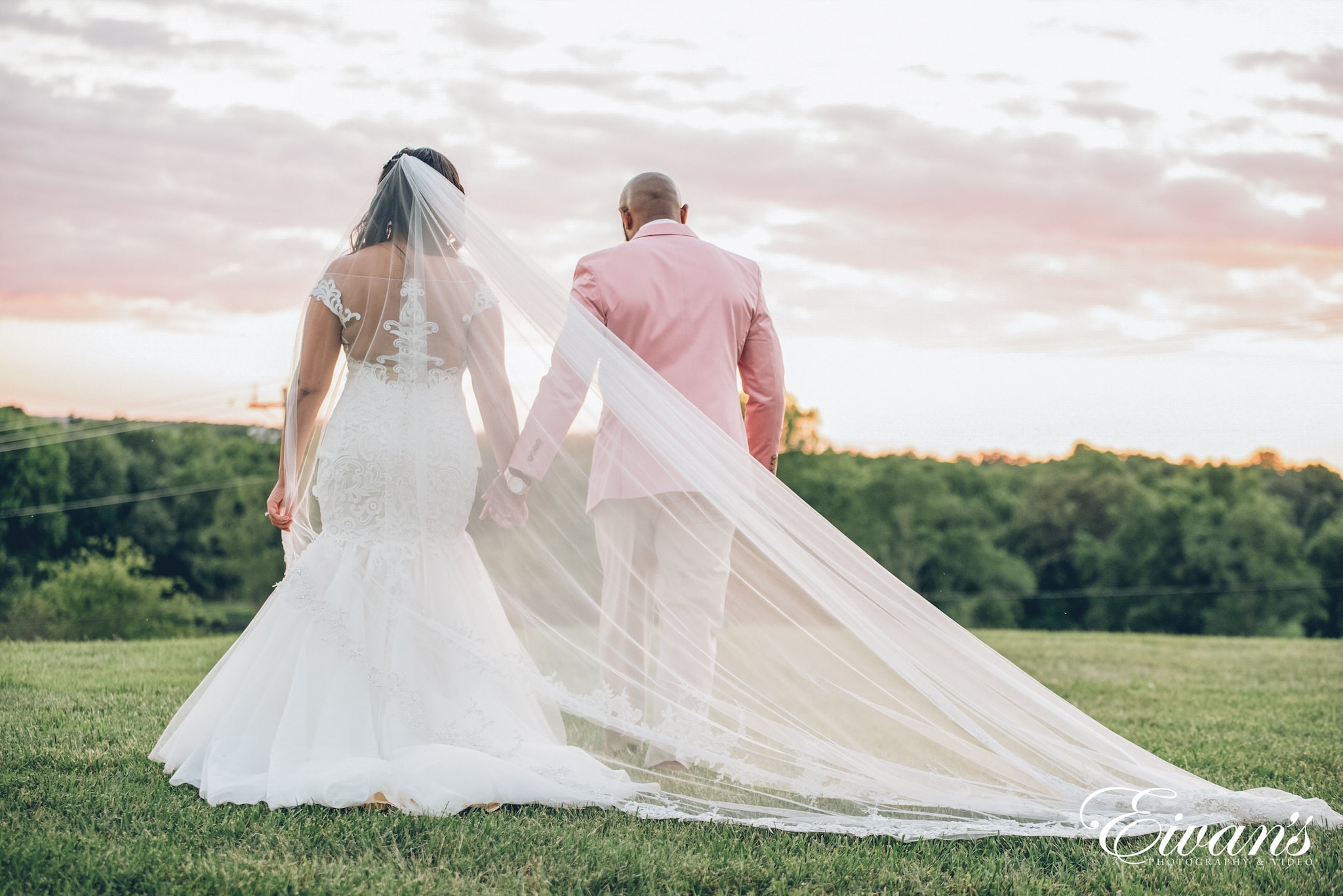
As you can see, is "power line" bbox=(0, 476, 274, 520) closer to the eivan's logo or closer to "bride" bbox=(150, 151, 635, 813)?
"bride" bbox=(150, 151, 635, 813)

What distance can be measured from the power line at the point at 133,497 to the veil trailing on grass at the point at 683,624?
36.3 metres

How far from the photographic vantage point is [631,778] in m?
3.01

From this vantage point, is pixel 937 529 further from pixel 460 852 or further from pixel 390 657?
pixel 460 852

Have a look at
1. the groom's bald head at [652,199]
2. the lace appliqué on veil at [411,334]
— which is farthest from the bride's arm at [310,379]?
the groom's bald head at [652,199]

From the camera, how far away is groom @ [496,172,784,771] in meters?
3.15

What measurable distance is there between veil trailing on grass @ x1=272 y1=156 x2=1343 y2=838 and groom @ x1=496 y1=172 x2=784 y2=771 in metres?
0.01

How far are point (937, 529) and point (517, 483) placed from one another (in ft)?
126

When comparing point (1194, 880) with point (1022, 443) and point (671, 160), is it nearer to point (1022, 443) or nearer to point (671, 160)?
point (671, 160)

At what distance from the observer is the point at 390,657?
3.24 m

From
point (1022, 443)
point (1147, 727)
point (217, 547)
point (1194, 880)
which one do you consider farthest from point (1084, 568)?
point (1194, 880)

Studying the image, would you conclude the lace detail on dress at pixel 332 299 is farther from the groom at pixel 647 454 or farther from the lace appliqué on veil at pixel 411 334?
the groom at pixel 647 454

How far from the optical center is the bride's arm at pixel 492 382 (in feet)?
11.2

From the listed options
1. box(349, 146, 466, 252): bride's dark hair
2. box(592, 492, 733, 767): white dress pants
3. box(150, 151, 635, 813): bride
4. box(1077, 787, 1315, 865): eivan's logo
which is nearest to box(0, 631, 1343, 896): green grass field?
box(1077, 787, 1315, 865): eivan's logo

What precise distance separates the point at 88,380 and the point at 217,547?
13.0m
